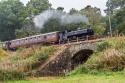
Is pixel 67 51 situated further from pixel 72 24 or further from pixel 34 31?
pixel 34 31

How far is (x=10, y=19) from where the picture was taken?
72125 millimetres

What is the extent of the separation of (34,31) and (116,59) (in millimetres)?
41943

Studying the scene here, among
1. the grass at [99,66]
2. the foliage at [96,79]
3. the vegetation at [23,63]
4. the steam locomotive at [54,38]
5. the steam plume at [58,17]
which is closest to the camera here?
the foliage at [96,79]

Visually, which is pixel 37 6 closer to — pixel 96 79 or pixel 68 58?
pixel 68 58

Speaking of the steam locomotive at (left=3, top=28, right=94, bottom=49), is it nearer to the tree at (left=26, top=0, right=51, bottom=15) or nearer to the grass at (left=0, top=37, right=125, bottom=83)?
the grass at (left=0, top=37, right=125, bottom=83)

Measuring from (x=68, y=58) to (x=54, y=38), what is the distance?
10.4 meters

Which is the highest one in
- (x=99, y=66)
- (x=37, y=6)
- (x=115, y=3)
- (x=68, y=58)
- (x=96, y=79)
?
(x=115, y=3)

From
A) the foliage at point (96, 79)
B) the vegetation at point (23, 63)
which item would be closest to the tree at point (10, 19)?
the vegetation at point (23, 63)

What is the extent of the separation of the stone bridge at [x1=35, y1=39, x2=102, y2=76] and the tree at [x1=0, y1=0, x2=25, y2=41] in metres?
37.1

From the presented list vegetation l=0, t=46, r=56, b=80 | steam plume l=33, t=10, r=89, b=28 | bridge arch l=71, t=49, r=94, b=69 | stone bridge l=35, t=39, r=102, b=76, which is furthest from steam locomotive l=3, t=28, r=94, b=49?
steam plume l=33, t=10, r=89, b=28

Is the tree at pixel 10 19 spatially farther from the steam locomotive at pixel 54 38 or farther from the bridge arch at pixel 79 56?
the bridge arch at pixel 79 56

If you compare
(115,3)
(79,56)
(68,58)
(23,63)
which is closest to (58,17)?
(115,3)

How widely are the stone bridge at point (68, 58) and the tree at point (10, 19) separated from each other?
37.1 metres

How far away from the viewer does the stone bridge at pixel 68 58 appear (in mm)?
32750
